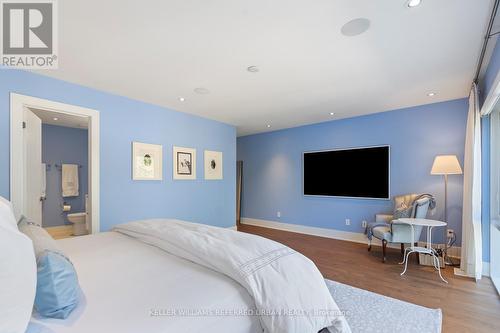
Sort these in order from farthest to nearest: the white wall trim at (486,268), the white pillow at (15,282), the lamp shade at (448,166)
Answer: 1. the lamp shade at (448,166)
2. the white wall trim at (486,268)
3. the white pillow at (15,282)

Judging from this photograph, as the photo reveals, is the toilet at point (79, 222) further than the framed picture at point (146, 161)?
Yes

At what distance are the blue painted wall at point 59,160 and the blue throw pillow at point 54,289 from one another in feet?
18.2

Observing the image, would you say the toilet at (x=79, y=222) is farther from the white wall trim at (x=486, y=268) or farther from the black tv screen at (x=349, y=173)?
the white wall trim at (x=486, y=268)

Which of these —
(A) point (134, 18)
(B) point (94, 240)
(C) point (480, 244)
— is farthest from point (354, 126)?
(B) point (94, 240)

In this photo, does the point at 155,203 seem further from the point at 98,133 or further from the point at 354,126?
the point at 354,126

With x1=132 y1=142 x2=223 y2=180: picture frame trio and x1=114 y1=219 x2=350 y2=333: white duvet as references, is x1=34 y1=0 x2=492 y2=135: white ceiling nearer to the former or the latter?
x1=132 y1=142 x2=223 y2=180: picture frame trio

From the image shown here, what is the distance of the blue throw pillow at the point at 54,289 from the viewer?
2.95 ft

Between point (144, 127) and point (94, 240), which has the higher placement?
point (144, 127)

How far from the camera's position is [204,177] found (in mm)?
4672

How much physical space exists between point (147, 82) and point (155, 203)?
1909 mm

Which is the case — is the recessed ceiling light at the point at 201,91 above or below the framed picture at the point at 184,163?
above

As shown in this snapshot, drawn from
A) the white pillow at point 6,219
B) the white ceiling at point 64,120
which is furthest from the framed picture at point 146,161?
the white pillow at point 6,219

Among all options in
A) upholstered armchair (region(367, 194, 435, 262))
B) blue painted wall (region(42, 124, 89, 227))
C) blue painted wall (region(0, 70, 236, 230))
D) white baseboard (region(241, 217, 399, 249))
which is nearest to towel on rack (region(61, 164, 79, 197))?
blue painted wall (region(42, 124, 89, 227))

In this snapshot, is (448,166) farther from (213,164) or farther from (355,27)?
(213,164)
